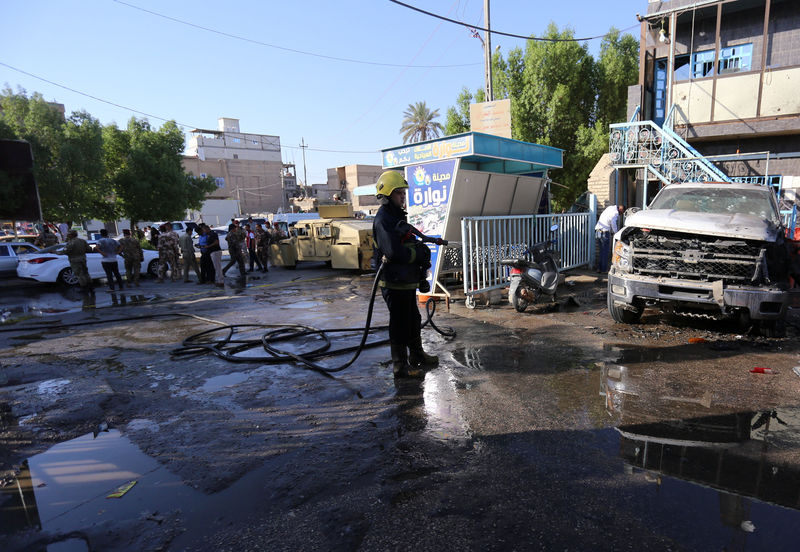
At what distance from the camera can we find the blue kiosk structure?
7773mm

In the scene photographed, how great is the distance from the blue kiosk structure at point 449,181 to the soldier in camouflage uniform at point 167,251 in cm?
863

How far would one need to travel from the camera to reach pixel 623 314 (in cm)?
605

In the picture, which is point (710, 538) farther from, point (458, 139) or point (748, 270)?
point (458, 139)

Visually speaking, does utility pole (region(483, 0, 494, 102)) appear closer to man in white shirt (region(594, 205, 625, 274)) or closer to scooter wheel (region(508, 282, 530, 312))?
man in white shirt (region(594, 205, 625, 274))

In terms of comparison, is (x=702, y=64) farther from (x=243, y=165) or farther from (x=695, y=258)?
(x=243, y=165)

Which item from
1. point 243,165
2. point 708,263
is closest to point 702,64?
point 708,263

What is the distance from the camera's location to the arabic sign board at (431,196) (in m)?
8.00

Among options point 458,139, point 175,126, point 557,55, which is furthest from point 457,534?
point 175,126

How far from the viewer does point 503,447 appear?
298cm

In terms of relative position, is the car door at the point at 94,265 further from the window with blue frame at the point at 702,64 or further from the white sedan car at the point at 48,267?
the window with blue frame at the point at 702,64

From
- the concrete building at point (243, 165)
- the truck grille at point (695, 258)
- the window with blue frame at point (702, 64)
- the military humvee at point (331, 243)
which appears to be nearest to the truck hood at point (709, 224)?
the truck grille at point (695, 258)

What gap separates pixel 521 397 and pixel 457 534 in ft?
6.14

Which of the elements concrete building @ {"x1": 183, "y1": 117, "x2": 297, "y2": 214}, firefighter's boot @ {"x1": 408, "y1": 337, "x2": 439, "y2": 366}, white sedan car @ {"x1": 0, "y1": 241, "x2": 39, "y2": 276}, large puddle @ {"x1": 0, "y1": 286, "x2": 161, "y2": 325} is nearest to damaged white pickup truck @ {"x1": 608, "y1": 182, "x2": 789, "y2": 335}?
firefighter's boot @ {"x1": 408, "y1": 337, "x2": 439, "y2": 366}

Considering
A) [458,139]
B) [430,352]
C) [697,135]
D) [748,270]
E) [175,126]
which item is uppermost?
[175,126]
